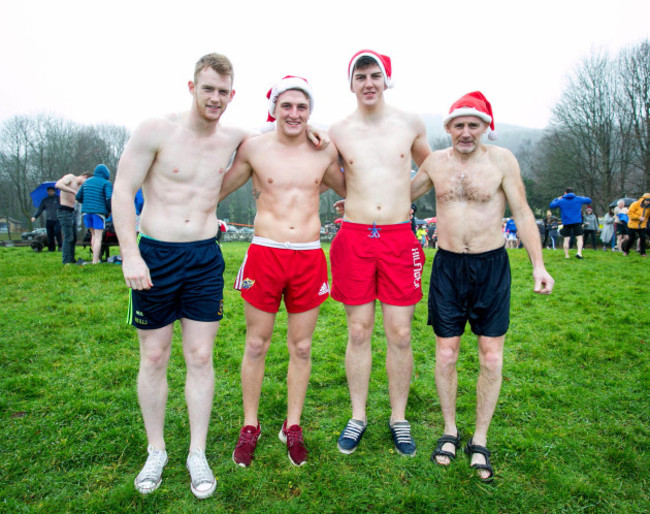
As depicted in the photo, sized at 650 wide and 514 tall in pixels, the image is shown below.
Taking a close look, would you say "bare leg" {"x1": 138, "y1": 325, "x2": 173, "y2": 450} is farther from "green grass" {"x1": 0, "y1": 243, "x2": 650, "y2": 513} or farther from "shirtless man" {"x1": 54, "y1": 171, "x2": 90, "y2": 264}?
"shirtless man" {"x1": 54, "y1": 171, "x2": 90, "y2": 264}

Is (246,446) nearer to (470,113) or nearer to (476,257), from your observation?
(476,257)

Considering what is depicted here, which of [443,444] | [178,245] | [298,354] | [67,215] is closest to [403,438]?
[443,444]

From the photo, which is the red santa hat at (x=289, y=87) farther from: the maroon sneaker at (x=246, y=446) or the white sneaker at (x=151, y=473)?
the white sneaker at (x=151, y=473)

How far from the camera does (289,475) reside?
2729 mm

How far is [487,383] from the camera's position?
2.90m

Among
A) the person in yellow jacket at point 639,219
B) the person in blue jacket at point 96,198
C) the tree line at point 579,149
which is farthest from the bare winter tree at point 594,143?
the person in blue jacket at point 96,198

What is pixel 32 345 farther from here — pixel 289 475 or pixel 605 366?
pixel 605 366

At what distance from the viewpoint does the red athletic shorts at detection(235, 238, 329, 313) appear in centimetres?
294

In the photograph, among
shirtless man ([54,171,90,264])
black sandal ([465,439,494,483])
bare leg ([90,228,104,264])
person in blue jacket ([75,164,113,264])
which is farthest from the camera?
bare leg ([90,228,104,264])

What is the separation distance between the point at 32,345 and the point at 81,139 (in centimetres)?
4780

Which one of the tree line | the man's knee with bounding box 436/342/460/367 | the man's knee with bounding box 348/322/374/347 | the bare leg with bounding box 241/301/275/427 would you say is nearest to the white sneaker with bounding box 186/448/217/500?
the bare leg with bounding box 241/301/275/427

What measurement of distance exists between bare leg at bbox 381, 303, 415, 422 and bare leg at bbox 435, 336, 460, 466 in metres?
0.25

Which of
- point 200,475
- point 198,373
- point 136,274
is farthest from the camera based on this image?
point 198,373

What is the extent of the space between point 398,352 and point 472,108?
1.89 meters
